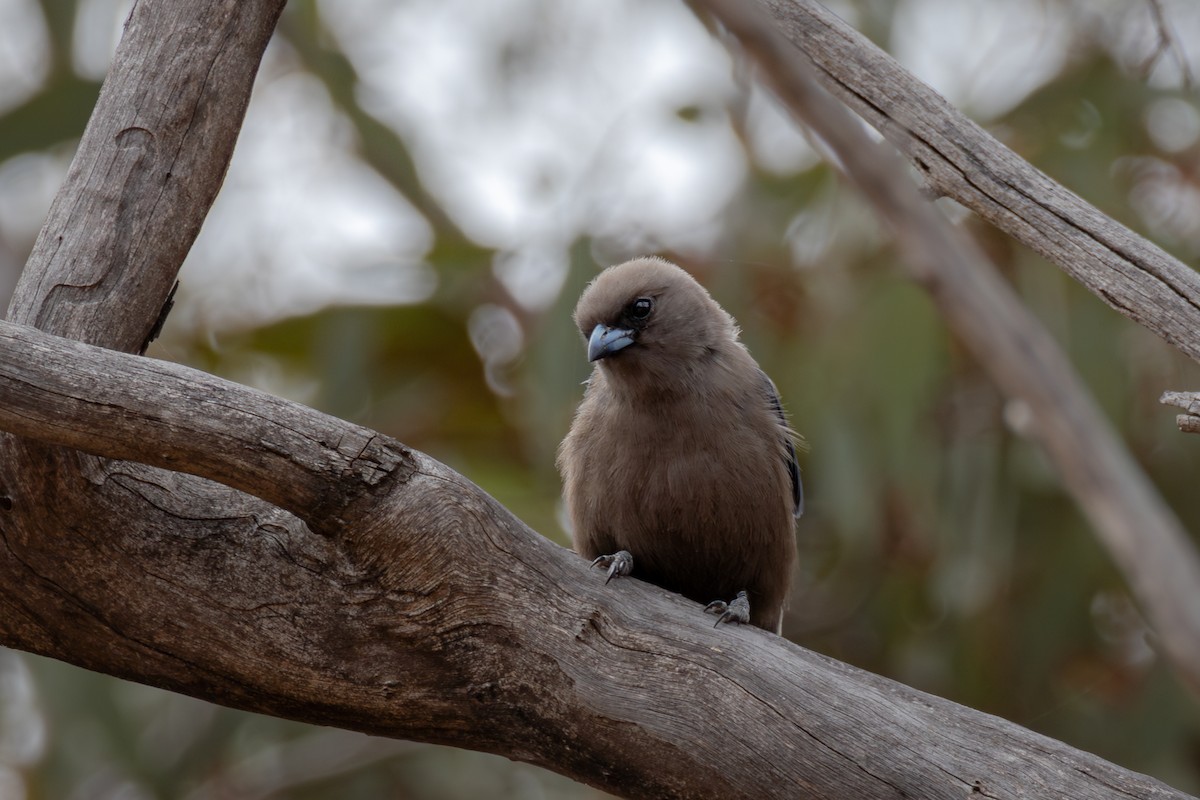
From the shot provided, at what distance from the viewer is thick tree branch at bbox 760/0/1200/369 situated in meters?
3.17

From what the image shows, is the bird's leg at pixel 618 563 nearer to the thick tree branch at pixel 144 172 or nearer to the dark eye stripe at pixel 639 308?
the dark eye stripe at pixel 639 308

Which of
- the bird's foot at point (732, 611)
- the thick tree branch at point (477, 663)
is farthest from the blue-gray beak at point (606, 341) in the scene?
the thick tree branch at point (477, 663)

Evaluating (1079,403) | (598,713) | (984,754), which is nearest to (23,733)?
(598,713)

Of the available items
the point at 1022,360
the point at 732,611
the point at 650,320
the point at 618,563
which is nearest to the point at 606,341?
the point at 650,320

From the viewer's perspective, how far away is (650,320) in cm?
464

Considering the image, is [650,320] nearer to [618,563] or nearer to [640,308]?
[640,308]

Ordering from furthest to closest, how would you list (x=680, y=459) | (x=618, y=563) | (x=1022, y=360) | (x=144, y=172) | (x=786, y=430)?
(x=786, y=430) < (x=680, y=459) < (x=618, y=563) < (x=144, y=172) < (x=1022, y=360)

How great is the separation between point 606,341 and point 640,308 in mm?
231

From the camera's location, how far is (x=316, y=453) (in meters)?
2.95

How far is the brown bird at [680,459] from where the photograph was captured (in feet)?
14.1

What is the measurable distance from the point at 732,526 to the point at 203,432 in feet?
6.50

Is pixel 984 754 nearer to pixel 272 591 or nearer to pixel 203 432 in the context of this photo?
pixel 272 591

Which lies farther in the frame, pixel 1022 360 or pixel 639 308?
Result: pixel 639 308

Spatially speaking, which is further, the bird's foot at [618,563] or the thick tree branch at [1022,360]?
the bird's foot at [618,563]
